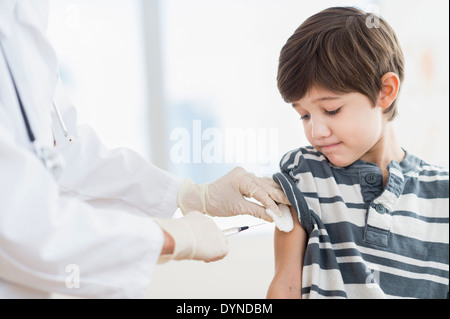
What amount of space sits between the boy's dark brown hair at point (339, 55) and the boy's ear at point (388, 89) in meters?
0.02

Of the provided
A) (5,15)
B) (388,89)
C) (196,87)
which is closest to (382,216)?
(388,89)

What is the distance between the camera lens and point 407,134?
3137mm

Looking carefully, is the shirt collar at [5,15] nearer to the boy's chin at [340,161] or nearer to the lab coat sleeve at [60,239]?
the lab coat sleeve at [60,239]

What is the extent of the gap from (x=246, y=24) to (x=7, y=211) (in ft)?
7.40

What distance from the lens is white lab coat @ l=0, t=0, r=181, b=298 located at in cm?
81

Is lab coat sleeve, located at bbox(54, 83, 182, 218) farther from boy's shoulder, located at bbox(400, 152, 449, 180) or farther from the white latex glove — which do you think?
boy's shoulder, located at bbox(400, 152, 449, 180)

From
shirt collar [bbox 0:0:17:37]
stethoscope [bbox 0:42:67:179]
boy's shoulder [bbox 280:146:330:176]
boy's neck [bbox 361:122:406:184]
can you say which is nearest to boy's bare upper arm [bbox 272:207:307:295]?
boy's shoulder [bbox 280:146:330:176]

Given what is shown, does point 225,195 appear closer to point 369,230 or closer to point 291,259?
point 291,259

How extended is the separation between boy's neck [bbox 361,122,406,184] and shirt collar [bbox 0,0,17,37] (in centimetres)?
93

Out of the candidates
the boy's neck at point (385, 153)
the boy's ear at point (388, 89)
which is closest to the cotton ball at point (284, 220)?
the boy's neck at point (385, 153)

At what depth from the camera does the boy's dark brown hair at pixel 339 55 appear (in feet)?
3.82

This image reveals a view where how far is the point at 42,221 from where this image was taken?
0.81m

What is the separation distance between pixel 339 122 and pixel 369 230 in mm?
278

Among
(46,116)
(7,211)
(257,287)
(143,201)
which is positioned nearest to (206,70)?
(257,287)
